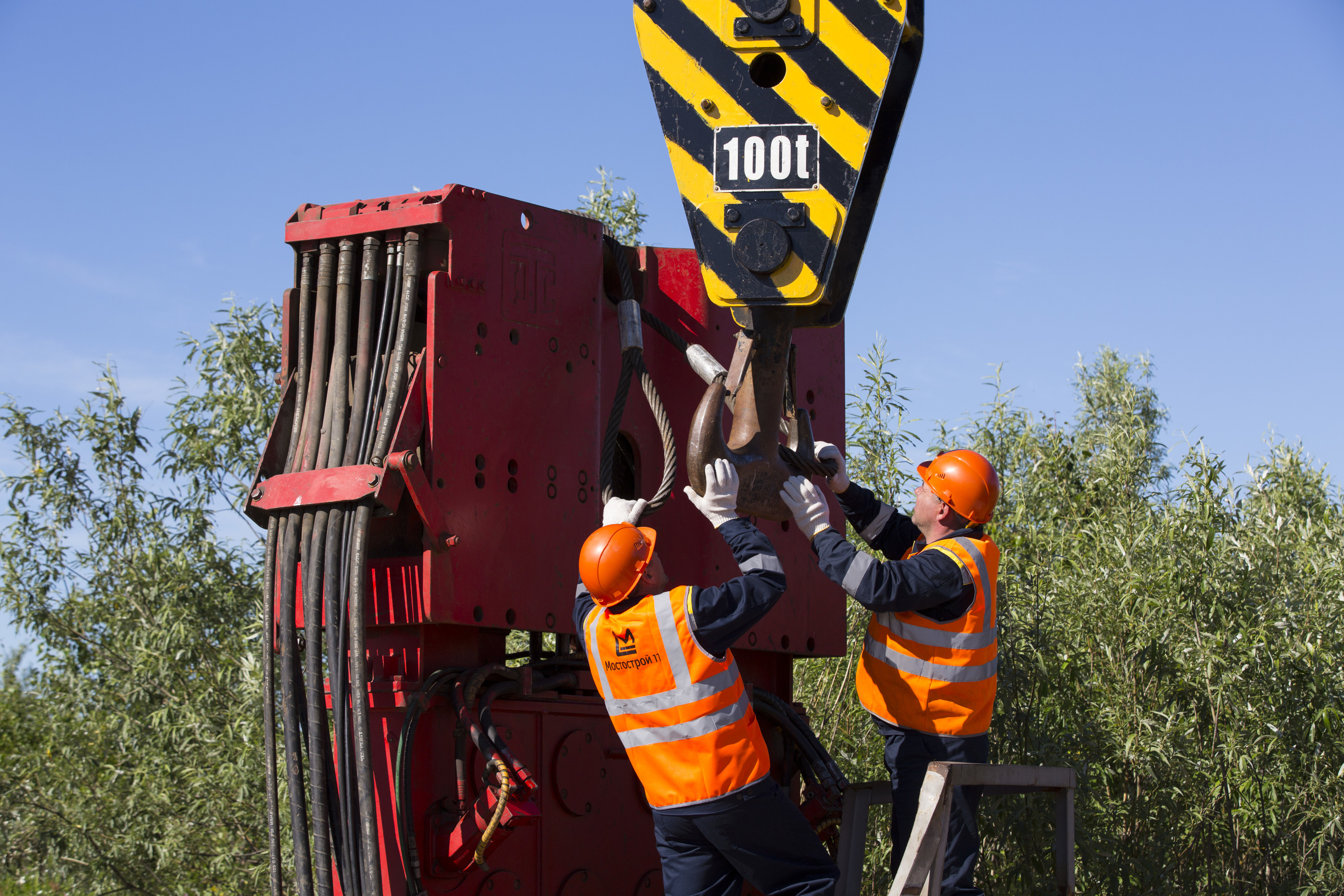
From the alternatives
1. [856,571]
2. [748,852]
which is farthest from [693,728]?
[856,571]

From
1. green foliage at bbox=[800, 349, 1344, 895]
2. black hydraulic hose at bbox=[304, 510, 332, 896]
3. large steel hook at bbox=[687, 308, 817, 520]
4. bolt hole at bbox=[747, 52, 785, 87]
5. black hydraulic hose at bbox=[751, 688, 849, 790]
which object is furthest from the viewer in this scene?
green foliage at bbox=[800, 349, 1344, 895]

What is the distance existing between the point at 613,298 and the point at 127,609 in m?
4.94

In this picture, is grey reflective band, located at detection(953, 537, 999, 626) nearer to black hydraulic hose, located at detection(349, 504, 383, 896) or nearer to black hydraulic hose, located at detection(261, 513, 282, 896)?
black hydraulic hose, located at detection(349, 504, 383, 896)

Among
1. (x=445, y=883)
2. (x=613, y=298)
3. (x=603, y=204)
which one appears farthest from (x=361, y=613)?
(x=603, y=204)

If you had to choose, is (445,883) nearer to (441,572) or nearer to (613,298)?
(441,572)

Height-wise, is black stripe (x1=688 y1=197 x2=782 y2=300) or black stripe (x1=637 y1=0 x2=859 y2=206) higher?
black stripe (x1=637 y1=0 x2=859 y2=206)

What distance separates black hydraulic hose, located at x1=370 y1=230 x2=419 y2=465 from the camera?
3426 mm

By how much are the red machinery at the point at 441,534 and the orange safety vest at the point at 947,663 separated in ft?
2.37

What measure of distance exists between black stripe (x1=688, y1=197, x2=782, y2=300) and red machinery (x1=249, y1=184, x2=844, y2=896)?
758 mm

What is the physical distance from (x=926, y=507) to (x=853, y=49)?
1.38 m

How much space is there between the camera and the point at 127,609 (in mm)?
7758

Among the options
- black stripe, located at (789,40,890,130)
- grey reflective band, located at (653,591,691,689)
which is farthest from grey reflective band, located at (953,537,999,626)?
black stripe, located at (789,40,890,130)

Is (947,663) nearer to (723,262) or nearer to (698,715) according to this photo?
(698,715)

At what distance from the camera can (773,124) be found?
3.22m
